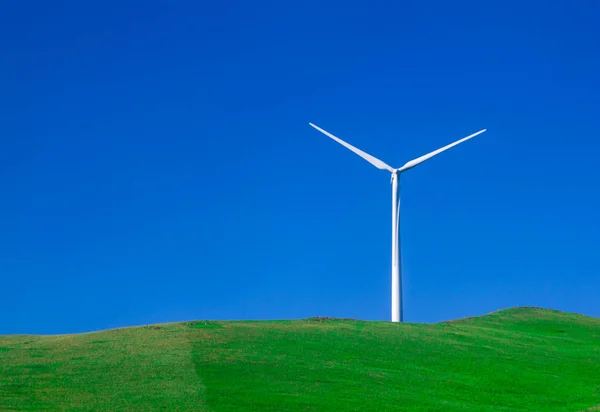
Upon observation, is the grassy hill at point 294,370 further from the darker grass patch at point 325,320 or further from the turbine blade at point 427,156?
the turbine blade at point 427,156

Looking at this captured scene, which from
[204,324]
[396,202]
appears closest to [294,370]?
[204,324]

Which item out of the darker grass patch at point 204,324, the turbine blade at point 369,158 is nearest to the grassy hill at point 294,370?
the darker grass patch at point 204,324

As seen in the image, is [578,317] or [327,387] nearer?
[327,387]

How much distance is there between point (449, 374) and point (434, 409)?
9.88 meters

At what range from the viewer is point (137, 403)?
34.0 meters

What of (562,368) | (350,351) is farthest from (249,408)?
(562,368)

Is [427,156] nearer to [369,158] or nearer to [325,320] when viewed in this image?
[369,158]

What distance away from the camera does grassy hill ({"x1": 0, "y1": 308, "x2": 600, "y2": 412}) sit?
36.0m

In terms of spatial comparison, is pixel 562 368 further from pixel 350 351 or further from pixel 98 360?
pixel 98 360

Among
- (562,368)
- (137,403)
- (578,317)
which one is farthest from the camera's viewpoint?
(578,317)

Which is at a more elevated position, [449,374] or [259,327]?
[259,327]

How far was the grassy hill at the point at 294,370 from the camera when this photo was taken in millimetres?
36000

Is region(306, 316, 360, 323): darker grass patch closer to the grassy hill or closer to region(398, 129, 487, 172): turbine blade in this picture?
the grassy hill

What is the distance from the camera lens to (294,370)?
1702 inches
